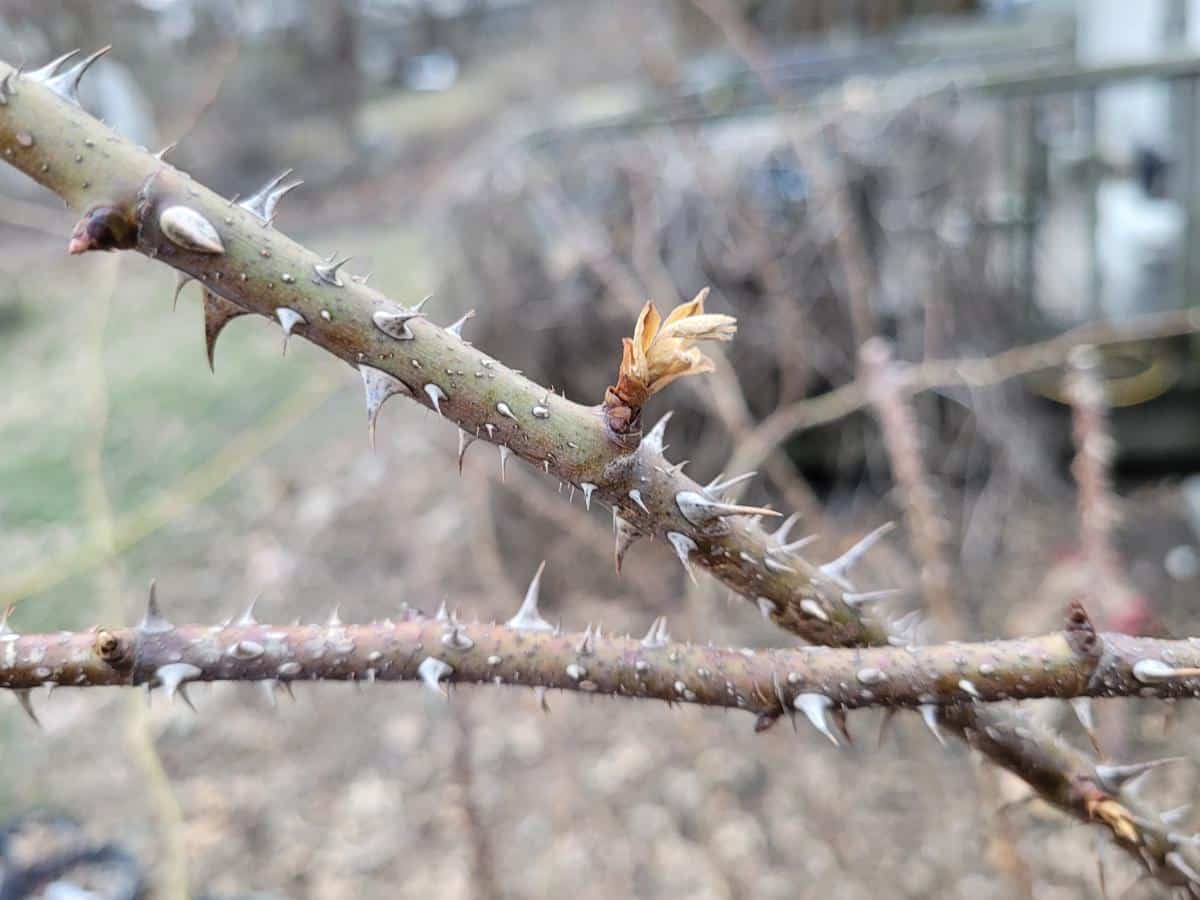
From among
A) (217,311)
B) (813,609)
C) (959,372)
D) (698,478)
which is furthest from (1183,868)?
(698,478)

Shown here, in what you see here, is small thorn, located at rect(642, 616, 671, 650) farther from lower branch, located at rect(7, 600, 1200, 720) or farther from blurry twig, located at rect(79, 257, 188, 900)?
blurry twig, located at rect(79, 257, 188, 900)

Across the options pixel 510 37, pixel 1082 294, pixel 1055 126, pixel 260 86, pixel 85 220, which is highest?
pixel 85 220

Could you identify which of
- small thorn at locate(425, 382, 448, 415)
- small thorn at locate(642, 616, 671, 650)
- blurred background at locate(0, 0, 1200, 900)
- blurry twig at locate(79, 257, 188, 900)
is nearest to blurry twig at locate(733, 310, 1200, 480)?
blurred background at locate(0, 0, 1200, 900)

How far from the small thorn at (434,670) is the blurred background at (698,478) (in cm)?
73

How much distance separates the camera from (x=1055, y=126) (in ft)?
11.1

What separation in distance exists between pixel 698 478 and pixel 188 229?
284 centimetres

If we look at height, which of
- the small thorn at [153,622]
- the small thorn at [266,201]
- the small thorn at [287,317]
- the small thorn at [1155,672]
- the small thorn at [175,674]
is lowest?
the small thorn at [1155,672]

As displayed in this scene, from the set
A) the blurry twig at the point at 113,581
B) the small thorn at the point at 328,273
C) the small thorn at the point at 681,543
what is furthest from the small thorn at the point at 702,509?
the blurry twig at the point at 113,581

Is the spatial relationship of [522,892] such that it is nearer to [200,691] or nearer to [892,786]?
[892,786]

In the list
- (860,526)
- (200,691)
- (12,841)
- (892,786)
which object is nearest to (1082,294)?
(860,526)

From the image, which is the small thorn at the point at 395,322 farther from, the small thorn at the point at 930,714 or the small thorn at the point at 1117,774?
the small thorn at the point at 1117,774

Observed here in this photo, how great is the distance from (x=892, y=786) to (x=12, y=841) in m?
2.13

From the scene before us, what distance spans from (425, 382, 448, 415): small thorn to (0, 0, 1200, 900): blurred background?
0.90 metres

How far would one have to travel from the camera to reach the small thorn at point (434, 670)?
2.00 ft
